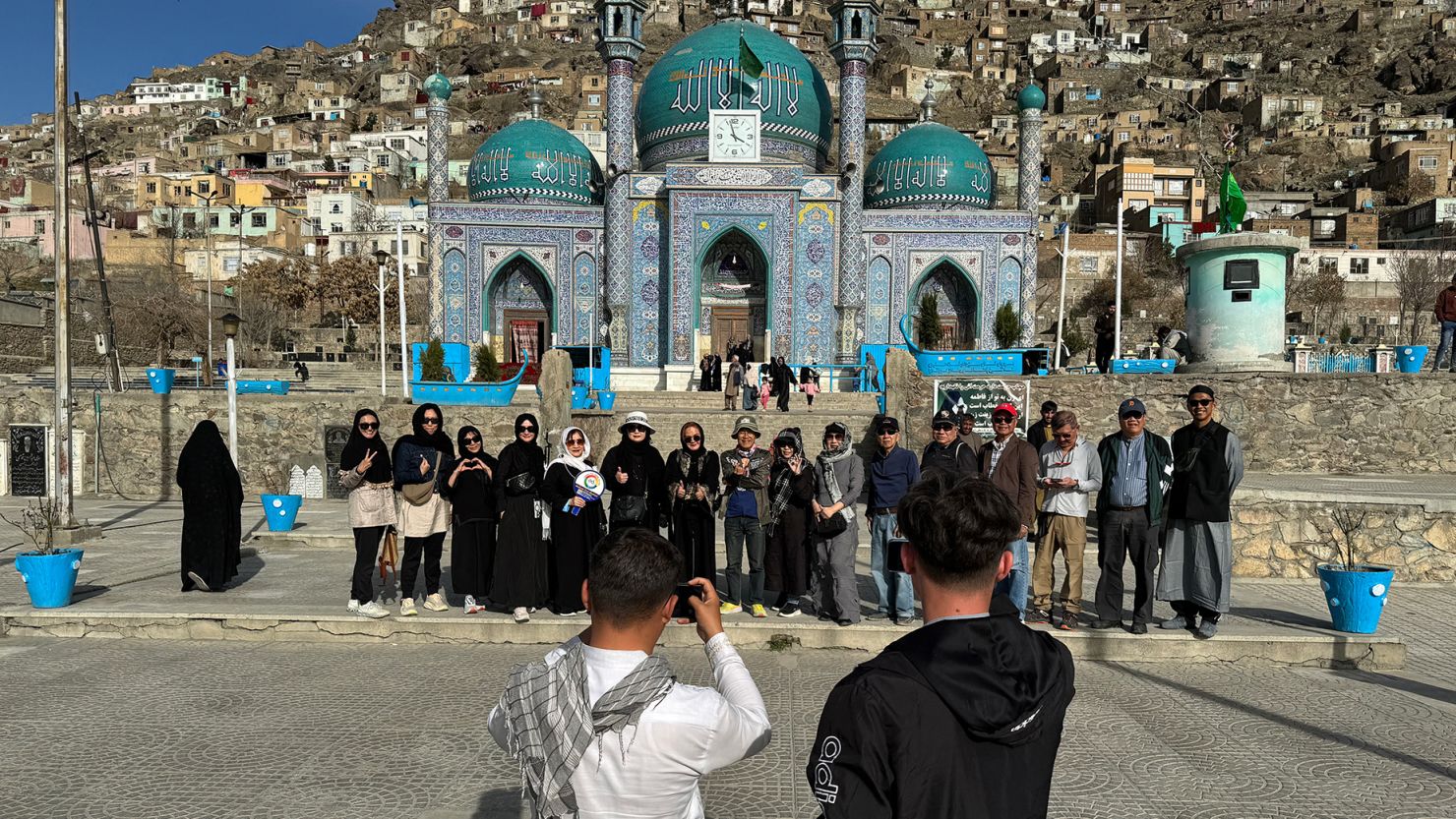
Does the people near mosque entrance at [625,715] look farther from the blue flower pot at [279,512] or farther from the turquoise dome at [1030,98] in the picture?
the turquoise dome at [1030,98]

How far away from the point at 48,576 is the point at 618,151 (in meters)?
20.5

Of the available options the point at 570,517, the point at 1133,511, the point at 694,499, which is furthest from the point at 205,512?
the point at 1133,511

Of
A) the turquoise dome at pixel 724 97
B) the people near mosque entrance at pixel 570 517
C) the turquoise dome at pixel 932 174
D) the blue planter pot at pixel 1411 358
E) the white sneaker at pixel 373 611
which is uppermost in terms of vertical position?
the turquoise dome at pixel 724 97

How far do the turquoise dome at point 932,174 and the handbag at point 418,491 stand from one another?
22765 mm

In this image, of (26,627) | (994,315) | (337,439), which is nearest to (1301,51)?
(994,315)

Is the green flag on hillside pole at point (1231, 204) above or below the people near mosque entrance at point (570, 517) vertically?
above

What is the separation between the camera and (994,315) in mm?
25922

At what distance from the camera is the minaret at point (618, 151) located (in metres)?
25.2

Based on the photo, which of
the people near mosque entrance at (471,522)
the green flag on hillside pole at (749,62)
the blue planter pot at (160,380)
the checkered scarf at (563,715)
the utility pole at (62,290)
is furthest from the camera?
the green flag on hillside pole at (749,62)

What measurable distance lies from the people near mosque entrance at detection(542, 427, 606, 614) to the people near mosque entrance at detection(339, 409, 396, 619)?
50.0 inches

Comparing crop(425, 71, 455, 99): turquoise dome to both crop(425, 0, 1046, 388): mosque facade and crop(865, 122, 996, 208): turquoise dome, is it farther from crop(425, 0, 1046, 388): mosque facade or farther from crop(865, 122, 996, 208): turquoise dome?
crop(865, 122, 996, 208): turquoise dome

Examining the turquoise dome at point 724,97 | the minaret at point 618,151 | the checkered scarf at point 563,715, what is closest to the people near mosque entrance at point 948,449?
the checkered scarf at point 563,715

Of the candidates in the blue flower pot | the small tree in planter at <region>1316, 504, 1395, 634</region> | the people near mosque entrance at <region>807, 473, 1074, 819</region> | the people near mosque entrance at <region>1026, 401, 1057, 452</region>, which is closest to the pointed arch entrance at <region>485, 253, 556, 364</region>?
the blue flower pot

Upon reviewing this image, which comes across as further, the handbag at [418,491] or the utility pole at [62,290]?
the utility pole at [62,290]
